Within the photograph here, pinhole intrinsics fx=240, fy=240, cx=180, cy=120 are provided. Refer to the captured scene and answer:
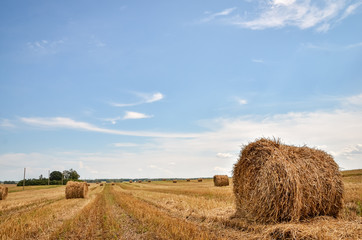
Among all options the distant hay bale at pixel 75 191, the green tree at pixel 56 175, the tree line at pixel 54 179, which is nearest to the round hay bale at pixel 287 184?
the distant hay bale at pixel 75 191

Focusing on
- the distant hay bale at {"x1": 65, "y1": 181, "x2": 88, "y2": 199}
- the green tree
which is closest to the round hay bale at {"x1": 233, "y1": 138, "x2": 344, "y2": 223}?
the distant hay bale at {"x1": 65, "y1": 181, "x2": 88, "y2": 199}

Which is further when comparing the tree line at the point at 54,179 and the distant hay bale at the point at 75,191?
the tree line at the point at 54,179

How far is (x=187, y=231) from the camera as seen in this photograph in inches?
249

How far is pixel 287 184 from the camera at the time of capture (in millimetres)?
6961

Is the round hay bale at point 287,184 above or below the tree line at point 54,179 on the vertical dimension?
above

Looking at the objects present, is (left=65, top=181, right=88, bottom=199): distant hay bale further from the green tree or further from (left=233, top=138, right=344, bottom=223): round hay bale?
the green tree

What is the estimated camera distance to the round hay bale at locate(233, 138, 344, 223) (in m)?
6.95

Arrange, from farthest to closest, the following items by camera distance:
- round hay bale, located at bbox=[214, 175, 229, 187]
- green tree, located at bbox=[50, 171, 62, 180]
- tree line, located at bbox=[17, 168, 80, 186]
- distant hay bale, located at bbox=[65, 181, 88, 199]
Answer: green tree, located at bbox=[50, 171, 62, 180], tree line, located at bbox=[17, 168, 80, 186], round hay bale, located at bbox=[214, 175, 229, 187], distant hay bale, located at bbox=[65, 181, 88, 199]

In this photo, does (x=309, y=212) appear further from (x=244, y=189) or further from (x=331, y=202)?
(x=244, y=189)

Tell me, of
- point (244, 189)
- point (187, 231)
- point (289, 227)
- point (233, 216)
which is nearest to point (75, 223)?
point (187, 231)

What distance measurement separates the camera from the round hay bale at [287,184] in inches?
274

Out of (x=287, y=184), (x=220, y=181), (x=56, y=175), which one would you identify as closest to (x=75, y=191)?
(x=220, y=181)

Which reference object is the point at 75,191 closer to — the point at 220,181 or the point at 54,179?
the point at 220,181

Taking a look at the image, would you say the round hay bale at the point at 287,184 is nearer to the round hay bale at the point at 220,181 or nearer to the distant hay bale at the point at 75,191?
the distant hay bale at the point at 75,191
